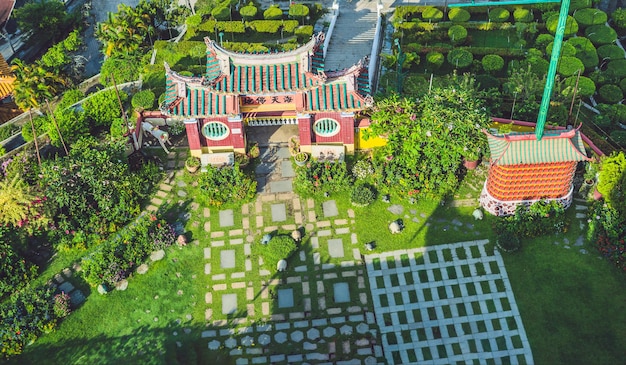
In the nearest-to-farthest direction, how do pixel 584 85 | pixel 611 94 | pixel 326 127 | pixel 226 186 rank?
pixel 226 186 < pixel 326 127 < pixel 584 85 < pixel 611 94

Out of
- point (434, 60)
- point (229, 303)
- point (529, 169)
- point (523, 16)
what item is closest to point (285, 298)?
point (229, 303)

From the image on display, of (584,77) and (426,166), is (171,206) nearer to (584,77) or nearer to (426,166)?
(426,166)

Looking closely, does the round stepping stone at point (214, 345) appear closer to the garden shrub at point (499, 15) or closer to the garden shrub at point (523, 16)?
the garden shrub at point (499, 15)

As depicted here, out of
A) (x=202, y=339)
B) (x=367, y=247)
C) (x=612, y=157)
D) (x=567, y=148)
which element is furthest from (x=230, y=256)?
(x=612, y=157)

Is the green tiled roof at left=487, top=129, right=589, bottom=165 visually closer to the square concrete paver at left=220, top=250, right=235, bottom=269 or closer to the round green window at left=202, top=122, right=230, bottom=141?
the square concrete paver at left=220, top=250, right=235, bottom=269

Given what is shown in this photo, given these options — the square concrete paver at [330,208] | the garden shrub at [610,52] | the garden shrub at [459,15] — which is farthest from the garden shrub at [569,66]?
the square concrete paver at [330,208]

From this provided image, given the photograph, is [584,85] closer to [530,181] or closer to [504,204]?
[530,181]
